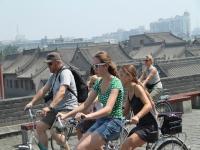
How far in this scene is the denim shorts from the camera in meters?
4.97

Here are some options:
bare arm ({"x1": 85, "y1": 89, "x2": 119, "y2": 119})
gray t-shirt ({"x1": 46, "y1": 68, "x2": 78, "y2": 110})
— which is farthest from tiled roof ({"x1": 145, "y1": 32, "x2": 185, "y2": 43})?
bare arm ({"x1": 85, "y1": 89, "x2": 119, "y2": 119})

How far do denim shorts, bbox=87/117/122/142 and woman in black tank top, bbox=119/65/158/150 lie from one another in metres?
0.31

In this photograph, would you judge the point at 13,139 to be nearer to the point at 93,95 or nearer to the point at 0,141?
the point at 0,141

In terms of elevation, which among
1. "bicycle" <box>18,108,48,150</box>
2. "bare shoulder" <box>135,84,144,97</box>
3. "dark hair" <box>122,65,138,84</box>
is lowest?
"bicycle" <box>18,108,48,150</box>

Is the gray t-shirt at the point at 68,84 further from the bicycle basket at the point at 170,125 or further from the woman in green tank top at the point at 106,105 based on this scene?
the bicycle basket at the point at 170,125

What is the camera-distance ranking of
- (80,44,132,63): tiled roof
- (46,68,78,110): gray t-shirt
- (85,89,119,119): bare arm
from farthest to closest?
(80,44,132,63): tiled roof, (46,68,78,110): gray t-shirt, (85,89,119,119): bare arm

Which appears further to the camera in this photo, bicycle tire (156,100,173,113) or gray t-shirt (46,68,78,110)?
bicycle tire (156,100,173,113)

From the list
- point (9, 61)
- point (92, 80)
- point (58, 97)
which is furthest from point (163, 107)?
point (9, 61)

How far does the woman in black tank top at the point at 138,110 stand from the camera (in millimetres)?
5305

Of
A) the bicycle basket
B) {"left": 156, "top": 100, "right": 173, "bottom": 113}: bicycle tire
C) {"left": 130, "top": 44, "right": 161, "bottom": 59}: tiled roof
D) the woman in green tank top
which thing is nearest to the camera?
the woman in green tank top

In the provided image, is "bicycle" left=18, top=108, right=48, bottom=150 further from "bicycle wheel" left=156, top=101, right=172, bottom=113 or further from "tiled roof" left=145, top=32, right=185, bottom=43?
"tiled roof" left=145, top=32, right=185, bottom=43

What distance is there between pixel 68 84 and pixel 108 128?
4.77 feet

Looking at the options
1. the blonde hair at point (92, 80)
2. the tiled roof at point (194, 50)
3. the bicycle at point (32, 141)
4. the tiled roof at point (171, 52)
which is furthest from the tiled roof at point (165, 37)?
the bicycle at point (32, 141)

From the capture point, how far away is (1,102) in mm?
13211
